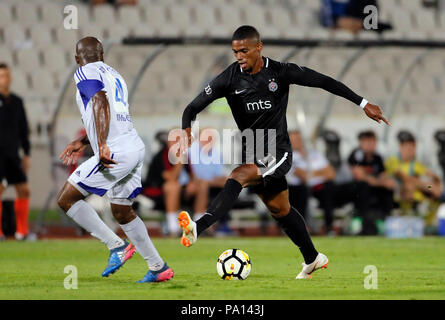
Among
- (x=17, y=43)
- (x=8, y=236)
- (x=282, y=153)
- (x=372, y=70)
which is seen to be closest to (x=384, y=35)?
(x=372, y=70)

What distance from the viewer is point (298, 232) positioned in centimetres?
763

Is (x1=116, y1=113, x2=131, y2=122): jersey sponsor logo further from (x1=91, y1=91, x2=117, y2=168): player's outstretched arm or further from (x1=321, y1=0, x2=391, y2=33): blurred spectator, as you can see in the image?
(x1=321, y1=0, x2=391, y2=33): blurred spectator

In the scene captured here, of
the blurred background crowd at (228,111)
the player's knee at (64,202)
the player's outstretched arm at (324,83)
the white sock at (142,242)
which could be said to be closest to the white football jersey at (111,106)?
the player's knee at (64,202)

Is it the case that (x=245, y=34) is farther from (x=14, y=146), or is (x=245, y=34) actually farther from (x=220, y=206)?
(x=14, y=146)

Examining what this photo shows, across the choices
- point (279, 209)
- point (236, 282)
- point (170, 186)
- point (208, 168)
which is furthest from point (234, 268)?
point (208, 168)

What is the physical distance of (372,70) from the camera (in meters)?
20.1

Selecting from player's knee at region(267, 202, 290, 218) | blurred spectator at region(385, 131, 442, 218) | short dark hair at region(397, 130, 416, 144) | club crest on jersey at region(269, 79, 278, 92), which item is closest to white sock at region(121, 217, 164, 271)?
player's knee at region(267, 202, 290, 218)

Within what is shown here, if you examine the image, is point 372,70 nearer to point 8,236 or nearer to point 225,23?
point 225,23

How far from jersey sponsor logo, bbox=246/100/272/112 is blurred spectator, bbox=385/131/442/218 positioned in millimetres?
7349

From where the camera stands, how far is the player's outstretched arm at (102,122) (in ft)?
22.2

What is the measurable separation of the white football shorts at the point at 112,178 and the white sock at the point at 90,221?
0.13 meters
